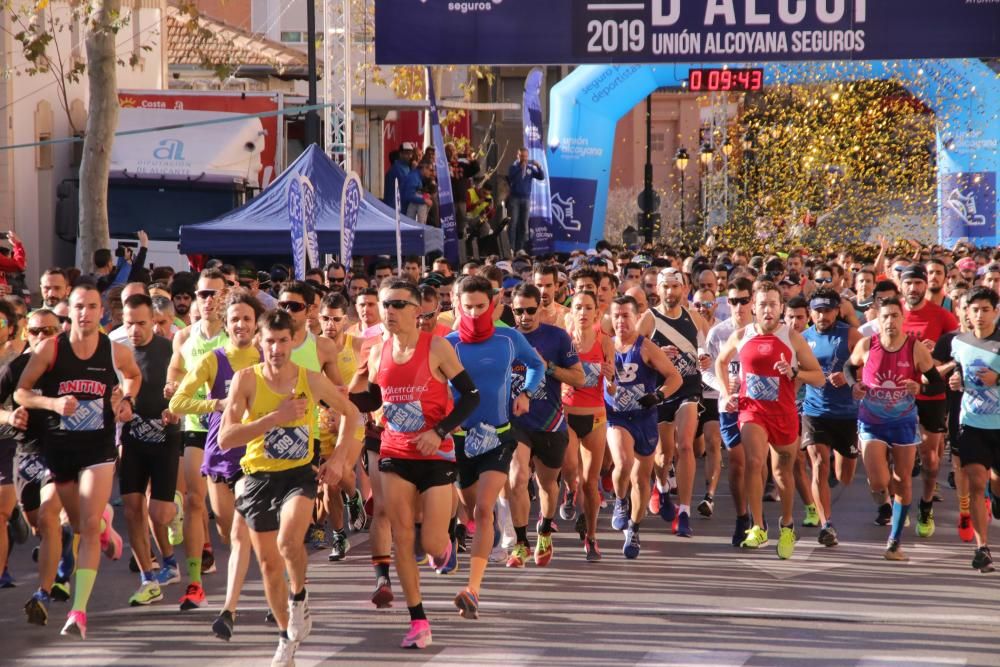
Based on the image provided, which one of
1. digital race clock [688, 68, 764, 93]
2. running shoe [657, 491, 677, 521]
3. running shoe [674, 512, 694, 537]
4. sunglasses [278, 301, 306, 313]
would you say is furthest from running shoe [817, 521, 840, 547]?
digital race clock [688, 68, 764, 93]

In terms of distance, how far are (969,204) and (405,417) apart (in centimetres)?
2398

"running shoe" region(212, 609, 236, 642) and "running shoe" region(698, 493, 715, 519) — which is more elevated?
"running shoe" region(212, 609, 236, 642)

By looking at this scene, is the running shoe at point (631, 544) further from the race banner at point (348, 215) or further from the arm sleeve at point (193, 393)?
the race banner at point (348, 215)

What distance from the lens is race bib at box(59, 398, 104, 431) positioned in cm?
930

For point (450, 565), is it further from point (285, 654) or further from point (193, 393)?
point (285, 654)

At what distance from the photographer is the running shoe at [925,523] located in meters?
12.6

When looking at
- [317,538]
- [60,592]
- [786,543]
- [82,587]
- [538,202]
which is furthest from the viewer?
[538,202]

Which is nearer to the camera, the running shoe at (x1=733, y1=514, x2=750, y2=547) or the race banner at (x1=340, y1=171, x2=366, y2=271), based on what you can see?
the running shoe at (x1=733, y1=514, x2=750, y2=547)

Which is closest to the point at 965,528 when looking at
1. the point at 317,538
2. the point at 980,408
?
the point at 980,408

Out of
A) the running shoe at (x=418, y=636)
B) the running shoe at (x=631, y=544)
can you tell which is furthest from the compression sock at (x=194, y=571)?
the running shoe at (x=631, y=544)

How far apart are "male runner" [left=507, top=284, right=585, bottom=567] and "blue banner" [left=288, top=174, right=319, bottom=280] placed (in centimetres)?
702

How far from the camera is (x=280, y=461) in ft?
27.3

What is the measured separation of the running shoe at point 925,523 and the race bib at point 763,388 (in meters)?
1.81

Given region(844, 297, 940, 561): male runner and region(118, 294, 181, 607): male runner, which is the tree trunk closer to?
region(118, 294, 181, 607): male runner
